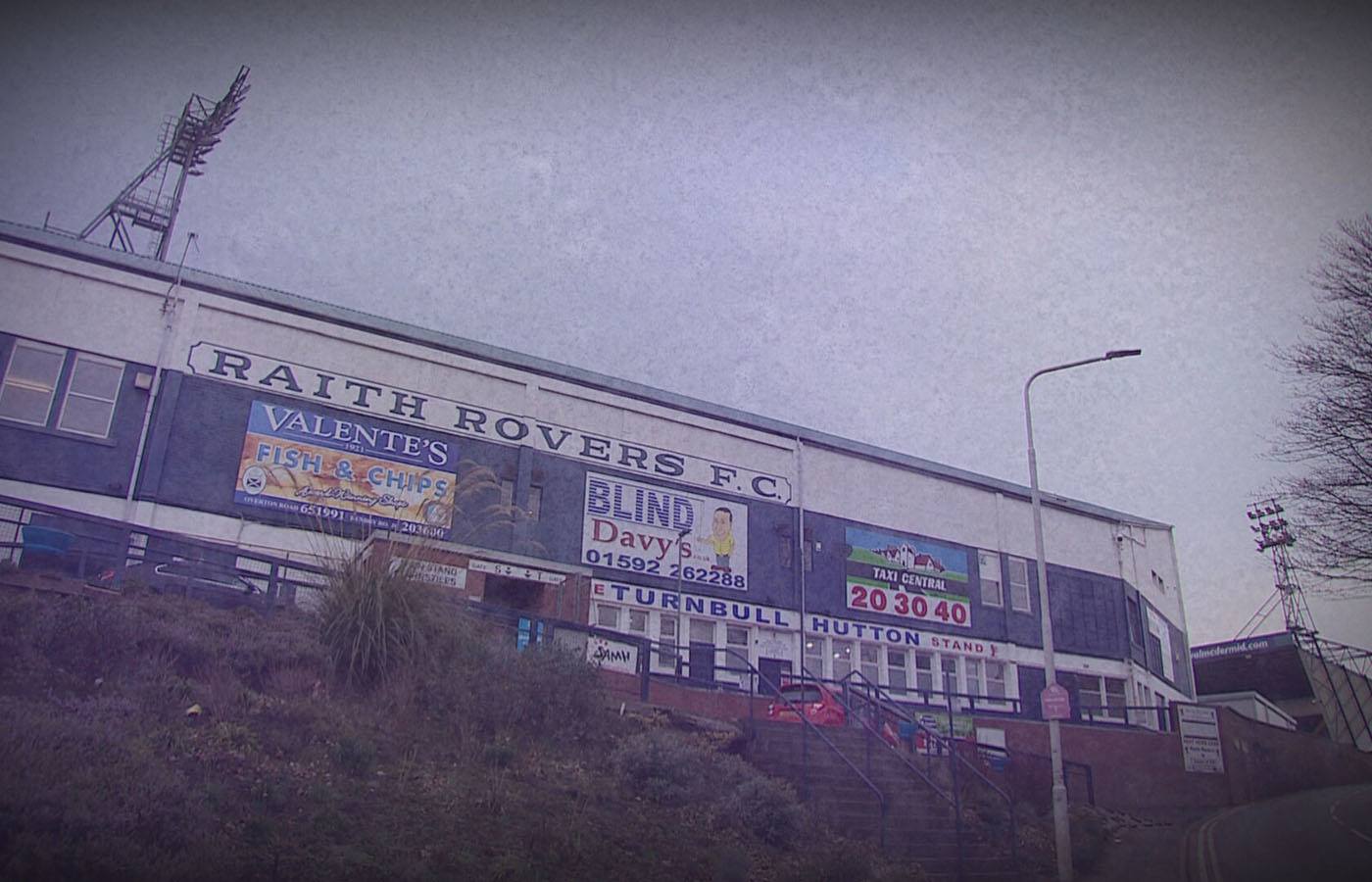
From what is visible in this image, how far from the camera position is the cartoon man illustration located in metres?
36.6

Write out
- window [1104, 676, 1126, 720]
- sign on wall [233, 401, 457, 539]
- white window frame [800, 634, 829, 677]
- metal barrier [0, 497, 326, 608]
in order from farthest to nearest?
1. window [1104, 676, 1126, 720]
2. white window frame [800, 634, 829, 677]
3. sign on wall [233, 401, 457, 539]
4. metal barrier [0, 497, 326, 608]

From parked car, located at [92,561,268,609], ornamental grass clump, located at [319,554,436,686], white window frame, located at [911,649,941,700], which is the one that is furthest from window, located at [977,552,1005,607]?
parked car, located at [92,561,268,609]

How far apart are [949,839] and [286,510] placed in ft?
64.1

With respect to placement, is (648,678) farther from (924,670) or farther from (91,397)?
(924,670)

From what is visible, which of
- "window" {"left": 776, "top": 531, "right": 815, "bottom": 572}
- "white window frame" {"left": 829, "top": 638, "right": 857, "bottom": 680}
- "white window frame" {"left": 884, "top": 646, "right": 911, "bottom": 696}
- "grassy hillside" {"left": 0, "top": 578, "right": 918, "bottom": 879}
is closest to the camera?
"grassy hillside" {"left": 0, "top": 578, "right": 918, "bottom": 879}

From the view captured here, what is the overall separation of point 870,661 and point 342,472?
792 inches

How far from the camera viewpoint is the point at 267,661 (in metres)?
16.8

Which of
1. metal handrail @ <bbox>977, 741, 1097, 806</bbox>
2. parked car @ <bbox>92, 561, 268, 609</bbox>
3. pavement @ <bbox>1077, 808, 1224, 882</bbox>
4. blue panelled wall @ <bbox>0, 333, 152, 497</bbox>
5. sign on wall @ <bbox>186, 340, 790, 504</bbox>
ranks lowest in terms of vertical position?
pavement @ <bbox>1077, 808, 1224, 882</bbox>

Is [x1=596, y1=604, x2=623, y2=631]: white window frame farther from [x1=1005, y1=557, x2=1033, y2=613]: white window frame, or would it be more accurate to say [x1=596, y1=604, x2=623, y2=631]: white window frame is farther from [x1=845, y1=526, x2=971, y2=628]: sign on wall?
[x1=1005, y1=557, x2=1033, y2=613]: white window frame

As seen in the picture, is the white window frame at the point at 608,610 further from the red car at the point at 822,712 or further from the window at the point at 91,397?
the window at the point at 91,397

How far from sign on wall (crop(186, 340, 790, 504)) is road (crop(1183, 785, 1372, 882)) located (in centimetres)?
1777

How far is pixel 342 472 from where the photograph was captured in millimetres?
30312

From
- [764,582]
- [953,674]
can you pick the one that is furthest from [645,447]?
[953,674]

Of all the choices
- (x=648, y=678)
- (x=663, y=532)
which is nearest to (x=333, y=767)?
(x=648, y=678)
